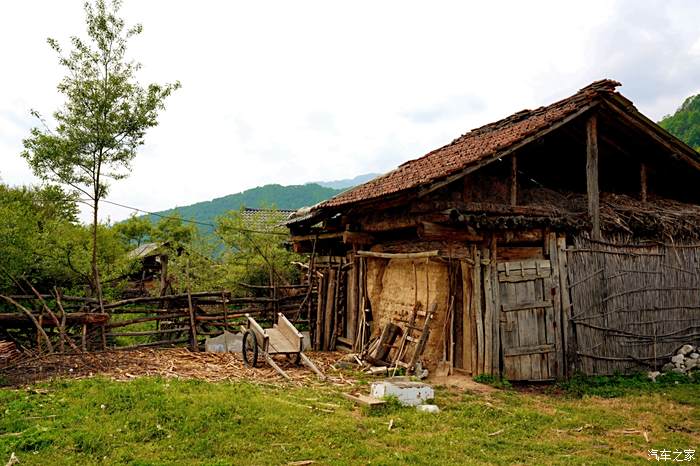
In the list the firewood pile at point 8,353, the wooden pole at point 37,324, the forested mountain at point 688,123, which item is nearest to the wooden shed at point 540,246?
the wooden pole at point 37,324

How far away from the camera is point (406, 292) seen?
9.97 m

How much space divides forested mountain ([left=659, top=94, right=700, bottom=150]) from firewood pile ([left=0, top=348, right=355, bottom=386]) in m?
22.8

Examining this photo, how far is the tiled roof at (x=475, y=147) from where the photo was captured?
8367 millimetres

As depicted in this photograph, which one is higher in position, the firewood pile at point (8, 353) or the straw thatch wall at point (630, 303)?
the straw thatch wall at point (630, 303)

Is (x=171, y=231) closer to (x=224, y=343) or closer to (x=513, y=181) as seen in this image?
(x=224, y=343)

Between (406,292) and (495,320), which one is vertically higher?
(406,292)

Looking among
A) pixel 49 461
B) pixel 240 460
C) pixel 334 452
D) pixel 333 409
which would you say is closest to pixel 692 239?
pixel 333 409

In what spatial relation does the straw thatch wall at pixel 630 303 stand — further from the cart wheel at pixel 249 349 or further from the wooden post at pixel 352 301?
the cart wheel at pixel 249 349

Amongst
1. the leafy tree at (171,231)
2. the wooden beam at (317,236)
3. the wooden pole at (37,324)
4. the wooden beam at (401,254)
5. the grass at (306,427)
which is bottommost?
the grass at (306,427)

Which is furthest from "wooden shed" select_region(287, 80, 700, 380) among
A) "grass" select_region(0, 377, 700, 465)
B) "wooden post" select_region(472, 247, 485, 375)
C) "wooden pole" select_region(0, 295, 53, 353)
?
"wooden pole" select_region(0, 295, 53, 353)

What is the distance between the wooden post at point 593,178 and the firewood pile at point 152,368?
5092 millimetres

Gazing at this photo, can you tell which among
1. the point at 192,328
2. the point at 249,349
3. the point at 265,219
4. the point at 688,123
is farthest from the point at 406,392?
the point at 688,123

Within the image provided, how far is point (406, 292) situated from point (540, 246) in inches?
101

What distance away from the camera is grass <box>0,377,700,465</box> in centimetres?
507
